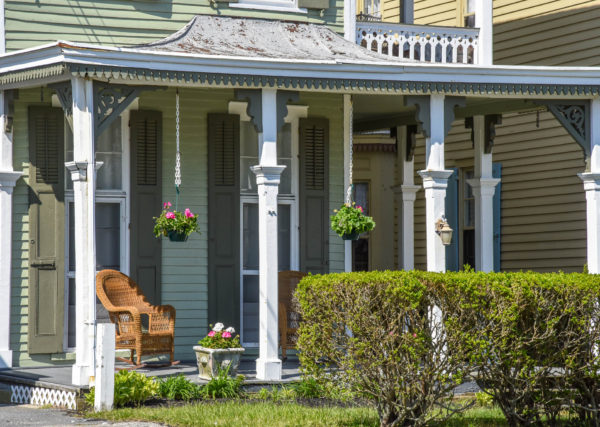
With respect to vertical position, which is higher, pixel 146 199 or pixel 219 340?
pixel 146 199

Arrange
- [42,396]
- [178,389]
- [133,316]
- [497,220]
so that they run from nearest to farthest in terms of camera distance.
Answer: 1. [178,389]
2. [42,396]
3. [133,316]
4. [497,220]

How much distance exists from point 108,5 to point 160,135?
1728mm

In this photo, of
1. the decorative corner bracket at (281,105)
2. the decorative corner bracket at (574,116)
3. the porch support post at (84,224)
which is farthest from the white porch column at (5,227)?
the decorative corner bracket at (574,116)

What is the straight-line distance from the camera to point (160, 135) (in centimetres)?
1300

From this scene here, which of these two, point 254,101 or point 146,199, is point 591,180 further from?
point 146,199

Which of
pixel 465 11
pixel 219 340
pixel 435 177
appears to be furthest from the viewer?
pixel 465 11

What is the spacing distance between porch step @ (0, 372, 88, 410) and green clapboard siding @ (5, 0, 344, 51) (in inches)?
155

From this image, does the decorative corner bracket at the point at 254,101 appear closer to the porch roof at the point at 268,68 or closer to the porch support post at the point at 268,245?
the porch support post at the point at 268,245

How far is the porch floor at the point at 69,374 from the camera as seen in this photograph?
430 inches

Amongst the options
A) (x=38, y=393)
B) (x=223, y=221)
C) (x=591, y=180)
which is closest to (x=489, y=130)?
(x=591, y=180)

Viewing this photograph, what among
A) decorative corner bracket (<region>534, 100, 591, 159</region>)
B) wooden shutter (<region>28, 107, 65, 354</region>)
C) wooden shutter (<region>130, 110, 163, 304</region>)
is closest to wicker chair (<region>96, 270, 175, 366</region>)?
wooden shutter (<region>130, 110, 163, 304</region>)

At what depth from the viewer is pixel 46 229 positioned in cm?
1245

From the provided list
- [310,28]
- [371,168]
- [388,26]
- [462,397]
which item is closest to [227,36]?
[310,28]

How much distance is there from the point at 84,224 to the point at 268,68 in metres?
2.60
